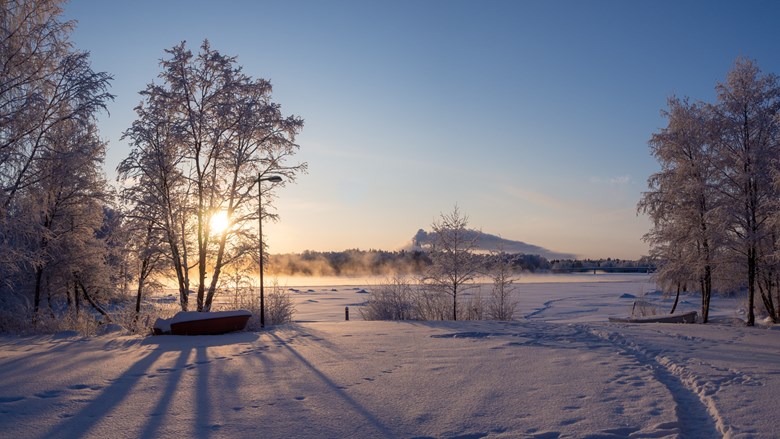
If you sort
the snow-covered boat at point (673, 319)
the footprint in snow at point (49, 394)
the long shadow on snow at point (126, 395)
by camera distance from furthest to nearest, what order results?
1. the snow-covered boat at point (673, 319)
2. the footprint in snow at point (49, 394)
3. the long shadow on snow at point (126, 395)

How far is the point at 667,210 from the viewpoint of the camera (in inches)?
1046

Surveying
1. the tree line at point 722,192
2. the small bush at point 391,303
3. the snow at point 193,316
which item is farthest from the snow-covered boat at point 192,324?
the tree line at point 722,192

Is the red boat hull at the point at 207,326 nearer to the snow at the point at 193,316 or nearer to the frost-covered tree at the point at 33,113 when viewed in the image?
the snow at the point at 193,316

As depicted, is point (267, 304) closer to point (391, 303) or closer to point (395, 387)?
point (391, 303)

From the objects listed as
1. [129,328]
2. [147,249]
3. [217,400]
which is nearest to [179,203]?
[147,249]

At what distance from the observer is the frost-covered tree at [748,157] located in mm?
Answer: 21859

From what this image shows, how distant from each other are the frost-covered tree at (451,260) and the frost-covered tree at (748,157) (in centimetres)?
1237

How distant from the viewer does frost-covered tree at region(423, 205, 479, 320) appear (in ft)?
96.3

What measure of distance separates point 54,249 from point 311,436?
25943 millimetres

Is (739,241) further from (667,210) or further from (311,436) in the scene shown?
(311,436)

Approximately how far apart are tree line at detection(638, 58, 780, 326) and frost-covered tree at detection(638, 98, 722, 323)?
0.04m

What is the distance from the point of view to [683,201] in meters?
25.4

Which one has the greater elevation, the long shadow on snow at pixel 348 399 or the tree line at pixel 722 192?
the tree line at pixel 722 192

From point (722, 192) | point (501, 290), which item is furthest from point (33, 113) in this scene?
point (722, 192)
